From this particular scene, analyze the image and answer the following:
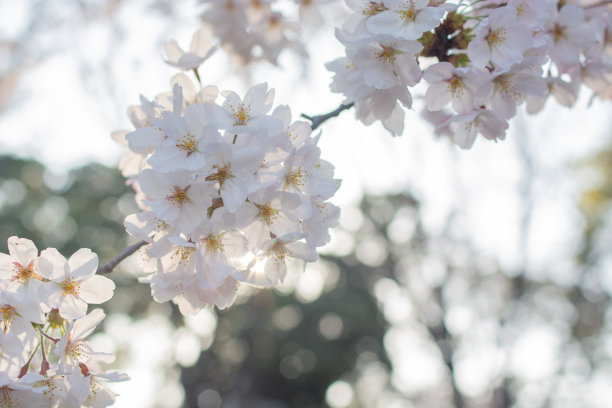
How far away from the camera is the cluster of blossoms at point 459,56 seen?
94cm

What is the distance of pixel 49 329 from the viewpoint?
1.02m

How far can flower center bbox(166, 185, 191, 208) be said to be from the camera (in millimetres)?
835

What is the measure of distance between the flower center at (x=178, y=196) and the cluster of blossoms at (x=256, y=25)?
1075 mm

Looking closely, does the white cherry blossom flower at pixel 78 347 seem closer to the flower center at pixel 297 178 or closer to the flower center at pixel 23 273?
the flower center at pixel 23 273

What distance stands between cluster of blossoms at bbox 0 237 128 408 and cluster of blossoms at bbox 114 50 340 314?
0.44ft

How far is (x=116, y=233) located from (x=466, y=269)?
6.01 meters

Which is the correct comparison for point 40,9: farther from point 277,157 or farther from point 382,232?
point 277,157

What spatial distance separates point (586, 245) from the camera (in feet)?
23.9

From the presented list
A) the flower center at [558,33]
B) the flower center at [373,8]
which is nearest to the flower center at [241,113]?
the flower center at [373,8]

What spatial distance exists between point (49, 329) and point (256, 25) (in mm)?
1213

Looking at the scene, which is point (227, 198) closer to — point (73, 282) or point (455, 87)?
point (73, 282)

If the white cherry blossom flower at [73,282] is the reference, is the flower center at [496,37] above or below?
above

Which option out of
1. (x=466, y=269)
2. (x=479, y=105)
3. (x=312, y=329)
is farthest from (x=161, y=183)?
(x=312, y=329)

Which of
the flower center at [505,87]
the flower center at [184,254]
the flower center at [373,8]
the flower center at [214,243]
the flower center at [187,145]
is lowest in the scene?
the flower center at [184,254]
